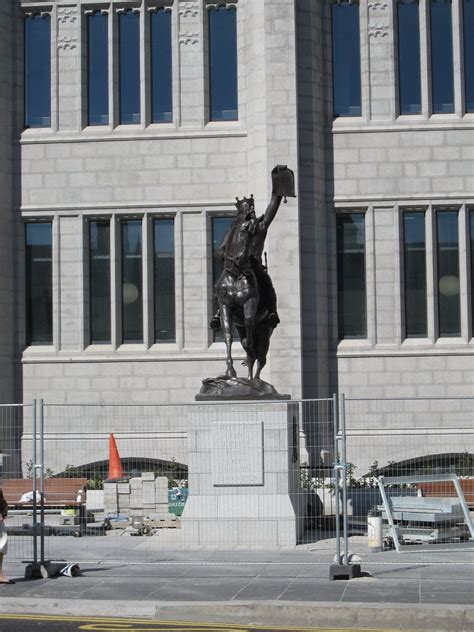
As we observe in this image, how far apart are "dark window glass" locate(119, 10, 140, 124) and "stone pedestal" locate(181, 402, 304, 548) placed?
12.4 m

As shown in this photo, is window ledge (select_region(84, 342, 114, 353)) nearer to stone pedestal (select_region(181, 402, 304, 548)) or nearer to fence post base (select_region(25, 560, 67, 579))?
stone pedestal (select_region(181, 402, 304, 548))

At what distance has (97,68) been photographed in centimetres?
2889

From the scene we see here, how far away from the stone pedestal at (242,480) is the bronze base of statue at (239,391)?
0.71ft

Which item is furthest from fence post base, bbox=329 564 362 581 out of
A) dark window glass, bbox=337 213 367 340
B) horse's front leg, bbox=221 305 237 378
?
dark window glass, bbox=337 213 367 340

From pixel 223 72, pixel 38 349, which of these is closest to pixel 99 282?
pixel 38 349

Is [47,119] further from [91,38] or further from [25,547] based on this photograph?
[25,547]

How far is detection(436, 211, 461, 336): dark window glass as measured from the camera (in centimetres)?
2805

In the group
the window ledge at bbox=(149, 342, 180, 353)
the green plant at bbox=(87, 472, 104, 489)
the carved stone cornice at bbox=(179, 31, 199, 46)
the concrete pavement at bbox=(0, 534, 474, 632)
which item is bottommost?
the concrete pavement at bbox=(0, 534, 474, 632)

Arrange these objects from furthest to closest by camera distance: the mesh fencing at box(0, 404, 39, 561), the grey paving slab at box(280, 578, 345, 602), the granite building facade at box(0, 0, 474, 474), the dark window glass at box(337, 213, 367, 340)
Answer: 1. the dark window glass at box(337, 213, 367, 340)
2. the granite building facade at box(0, 0, 474, 474)
3. the mesh fencing at box(0, 404, 39, 561)
4. the grey paving slab at box(280, 578, 345, 602)

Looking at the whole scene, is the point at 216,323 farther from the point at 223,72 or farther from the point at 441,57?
the point at 441,57

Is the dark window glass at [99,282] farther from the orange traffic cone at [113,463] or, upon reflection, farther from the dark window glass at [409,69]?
the dark window glass at [409,69]

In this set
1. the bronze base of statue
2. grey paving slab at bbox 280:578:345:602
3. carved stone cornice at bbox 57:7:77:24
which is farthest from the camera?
carved stone cornice at bbox 57:7:77:24

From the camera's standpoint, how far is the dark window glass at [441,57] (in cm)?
2831

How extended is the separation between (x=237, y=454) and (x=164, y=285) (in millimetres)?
10947
